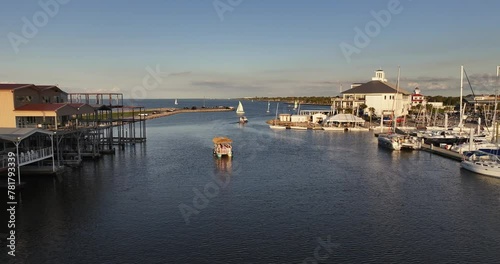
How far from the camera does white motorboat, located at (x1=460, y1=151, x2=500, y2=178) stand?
41.6m

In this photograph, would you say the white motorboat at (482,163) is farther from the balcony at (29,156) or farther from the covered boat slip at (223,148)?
the balcony at (29,156)

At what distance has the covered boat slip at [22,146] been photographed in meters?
32.9

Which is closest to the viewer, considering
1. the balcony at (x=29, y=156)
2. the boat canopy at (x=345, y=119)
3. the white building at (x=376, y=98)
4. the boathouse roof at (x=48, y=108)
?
the balcony at (x=29, y=156)

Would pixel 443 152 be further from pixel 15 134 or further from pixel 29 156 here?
pixel 15 134

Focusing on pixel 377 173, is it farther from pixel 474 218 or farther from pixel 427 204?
pixel 474 218

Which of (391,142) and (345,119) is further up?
(345,119)

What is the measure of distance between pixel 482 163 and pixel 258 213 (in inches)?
1160

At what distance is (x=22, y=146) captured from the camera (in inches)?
1570

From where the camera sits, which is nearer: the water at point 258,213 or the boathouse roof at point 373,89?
the water at point 258,213

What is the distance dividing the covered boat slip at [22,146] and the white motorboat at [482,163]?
46471 millimetres

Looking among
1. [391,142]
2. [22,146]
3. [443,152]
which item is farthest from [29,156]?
Result: [443,152]

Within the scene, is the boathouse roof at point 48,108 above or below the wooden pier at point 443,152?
above

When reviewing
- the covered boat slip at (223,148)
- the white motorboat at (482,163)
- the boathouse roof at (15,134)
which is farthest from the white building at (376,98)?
the boathouse roof at (15,134)

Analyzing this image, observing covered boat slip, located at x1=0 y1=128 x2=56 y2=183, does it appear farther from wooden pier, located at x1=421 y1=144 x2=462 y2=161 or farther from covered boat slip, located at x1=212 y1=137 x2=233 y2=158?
wooden pier, located at x1=421 y1=144 x2=462 y2=161
